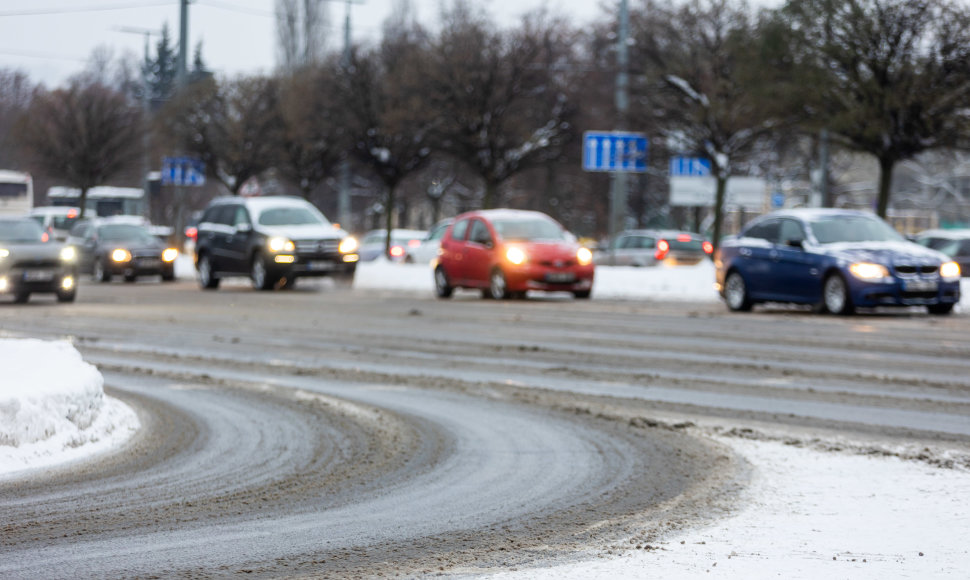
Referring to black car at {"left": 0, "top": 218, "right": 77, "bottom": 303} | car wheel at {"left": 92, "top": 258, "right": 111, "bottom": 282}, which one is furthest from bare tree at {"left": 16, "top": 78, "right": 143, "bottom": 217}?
black car at {"left": 0, "top": 218, "right": 77, "bottom": 303}

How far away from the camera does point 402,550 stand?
5562 mm

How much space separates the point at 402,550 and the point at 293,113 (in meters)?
42.0

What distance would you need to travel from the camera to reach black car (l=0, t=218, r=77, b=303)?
2333 cm

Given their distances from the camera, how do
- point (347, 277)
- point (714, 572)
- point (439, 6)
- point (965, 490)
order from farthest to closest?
point (439, 6)
point (347, 277)
point (965, 490)
point (714, 572)

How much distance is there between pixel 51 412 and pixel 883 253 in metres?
14.0

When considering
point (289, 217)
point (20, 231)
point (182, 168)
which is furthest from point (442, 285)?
point (182, 168)

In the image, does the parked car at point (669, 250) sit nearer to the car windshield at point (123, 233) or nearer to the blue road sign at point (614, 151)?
the blue road sign at point (614, 151)

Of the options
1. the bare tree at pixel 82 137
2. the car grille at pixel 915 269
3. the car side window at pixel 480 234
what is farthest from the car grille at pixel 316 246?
the bare tree at pixel 82 137

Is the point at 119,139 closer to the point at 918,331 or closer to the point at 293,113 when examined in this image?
the point at 293,113

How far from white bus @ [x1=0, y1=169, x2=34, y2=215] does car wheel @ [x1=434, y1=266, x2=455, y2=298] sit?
38.9m

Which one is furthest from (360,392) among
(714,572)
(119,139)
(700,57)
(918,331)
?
(119,139)

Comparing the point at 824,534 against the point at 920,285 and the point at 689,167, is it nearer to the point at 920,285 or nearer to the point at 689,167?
the point at 920,285

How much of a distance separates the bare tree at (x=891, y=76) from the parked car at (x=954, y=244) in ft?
14.4

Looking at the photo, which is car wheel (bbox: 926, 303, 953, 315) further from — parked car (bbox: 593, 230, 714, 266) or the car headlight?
parked car (bbox: 593, 230, 714, 266)
